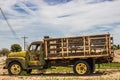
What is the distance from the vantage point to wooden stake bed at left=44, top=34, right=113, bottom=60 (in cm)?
2080

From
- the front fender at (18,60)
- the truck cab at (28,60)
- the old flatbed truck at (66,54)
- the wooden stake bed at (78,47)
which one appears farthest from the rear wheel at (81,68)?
the front fender at (18,60)

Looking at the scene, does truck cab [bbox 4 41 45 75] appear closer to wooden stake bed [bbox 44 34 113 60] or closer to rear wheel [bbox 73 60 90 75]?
wooden stake bed [bbox 44 34 113 60]

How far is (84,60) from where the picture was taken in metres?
21.5

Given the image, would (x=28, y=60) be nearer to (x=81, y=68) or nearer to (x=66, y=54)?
(x=66, y=54)

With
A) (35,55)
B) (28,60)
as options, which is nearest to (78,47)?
(35,55)

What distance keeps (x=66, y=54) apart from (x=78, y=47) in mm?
955

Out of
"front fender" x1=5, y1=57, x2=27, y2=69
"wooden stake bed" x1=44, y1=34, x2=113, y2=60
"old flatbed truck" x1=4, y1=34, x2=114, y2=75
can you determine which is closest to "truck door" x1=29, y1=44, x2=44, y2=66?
"old flatbed truck" x1=4, y1=34, x2=114, y2=75

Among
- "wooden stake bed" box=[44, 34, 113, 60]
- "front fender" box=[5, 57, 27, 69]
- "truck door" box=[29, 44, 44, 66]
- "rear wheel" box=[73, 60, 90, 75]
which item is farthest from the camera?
"front fender" box=[5, 57, 27, 69]

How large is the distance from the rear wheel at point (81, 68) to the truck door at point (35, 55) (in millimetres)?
2672

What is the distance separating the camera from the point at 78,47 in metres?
21.5

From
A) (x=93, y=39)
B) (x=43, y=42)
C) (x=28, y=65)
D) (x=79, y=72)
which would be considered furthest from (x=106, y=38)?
(x=28, y=65)

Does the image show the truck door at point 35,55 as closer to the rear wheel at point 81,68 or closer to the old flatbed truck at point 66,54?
the old flatbed truck at point 66,54

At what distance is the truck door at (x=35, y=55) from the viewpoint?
22683 mm

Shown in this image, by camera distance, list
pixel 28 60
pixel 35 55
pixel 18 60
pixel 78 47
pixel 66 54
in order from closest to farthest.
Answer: pixel 78 47 < pixel 66 54 < pixel 35 55 < pixel 28 60 < pixel 18 60
